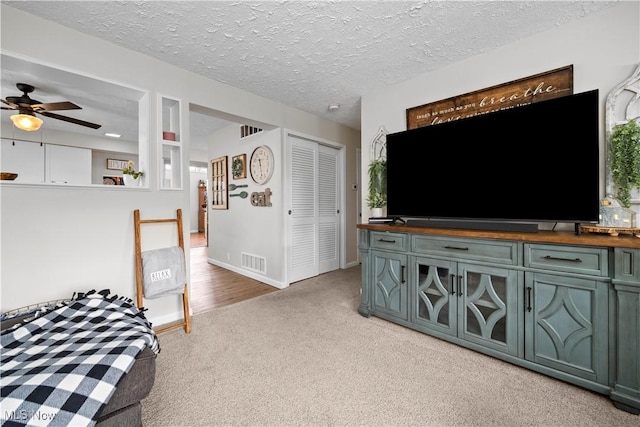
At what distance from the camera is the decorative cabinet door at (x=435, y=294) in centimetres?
204

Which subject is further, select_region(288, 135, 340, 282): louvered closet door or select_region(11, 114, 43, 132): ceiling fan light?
select_region(288, 135, 340, 282): louvered closet door

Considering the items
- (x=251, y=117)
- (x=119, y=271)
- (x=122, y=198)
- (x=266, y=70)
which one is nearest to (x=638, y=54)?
(x=266, y=70)

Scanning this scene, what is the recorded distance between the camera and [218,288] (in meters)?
3.58

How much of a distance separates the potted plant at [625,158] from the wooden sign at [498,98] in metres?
0.47

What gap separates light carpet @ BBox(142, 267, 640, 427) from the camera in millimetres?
1383

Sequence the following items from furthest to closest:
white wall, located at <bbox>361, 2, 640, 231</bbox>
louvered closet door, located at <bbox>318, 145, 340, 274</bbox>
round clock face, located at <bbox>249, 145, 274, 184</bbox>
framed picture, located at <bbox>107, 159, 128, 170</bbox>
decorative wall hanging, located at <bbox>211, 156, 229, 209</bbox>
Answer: framed picture, located at <bbox>107, 159, 128, 170</bbox>, decorative wall hanging, located at <bbox>211, 156, 229, 209</bbox>, louvered closet door, located at <bbox>318, 145, 340, 274</bbox>, round clock face, located at <bbox>249, 145, 274, 184</bbox>, white wall, located at <bbox>361, 2, 640, 231</bbox>

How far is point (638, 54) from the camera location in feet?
→ 5.64

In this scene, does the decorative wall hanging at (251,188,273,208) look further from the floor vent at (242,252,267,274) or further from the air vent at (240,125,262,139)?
the air vent at (240,125,262,139)

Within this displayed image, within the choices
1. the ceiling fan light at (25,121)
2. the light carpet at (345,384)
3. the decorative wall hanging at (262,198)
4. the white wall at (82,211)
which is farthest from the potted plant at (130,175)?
the ceiling fan light at (25,121)

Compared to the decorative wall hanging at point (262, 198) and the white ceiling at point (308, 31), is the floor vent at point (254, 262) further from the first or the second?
the white ceiling at point (308, 31)

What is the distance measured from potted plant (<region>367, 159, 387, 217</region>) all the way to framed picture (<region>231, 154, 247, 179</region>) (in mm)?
2213

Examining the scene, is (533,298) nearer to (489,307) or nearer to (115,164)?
(489,307)

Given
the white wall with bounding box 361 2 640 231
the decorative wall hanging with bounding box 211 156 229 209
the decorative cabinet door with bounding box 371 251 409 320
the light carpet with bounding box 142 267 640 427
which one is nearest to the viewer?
the light carpet with bounding box 142 267 640 427

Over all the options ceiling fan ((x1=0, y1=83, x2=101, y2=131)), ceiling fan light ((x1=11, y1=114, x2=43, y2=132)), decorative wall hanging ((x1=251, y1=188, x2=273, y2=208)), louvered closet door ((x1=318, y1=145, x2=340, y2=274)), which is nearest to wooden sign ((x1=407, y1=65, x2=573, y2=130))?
louvered closet door ((x1=318, y1=145, x2=340, y2=274))
